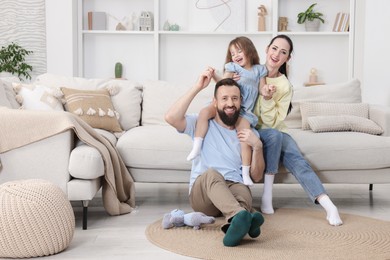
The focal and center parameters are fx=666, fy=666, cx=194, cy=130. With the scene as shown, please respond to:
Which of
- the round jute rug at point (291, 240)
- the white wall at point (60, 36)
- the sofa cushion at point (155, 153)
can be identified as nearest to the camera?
the round jute rug at point (291, 240)

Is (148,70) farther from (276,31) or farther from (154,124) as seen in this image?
(154,124)

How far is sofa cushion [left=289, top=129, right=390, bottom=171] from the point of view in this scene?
389 cm

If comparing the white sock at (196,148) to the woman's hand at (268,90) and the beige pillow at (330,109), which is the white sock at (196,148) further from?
the beige pillow at (330,109)

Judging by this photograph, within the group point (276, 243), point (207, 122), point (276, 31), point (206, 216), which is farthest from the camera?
point (276, 31)

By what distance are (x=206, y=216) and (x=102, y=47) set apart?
405cm

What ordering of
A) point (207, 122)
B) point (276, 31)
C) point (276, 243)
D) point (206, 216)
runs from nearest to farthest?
1. point (276, 243)
2. point (206, 216)
3. point (207, 122)
4. point (276, 31)

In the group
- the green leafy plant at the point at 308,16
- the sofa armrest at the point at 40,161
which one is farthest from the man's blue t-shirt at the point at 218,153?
the green leafy plant at the point at 308,16

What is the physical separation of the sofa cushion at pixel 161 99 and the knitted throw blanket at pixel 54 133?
3.00ft

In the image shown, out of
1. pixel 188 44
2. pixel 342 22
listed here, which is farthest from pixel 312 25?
pixel 188 44

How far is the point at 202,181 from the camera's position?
136 inches

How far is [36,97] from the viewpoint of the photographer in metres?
4.19

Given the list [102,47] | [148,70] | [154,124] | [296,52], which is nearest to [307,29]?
[296,52]

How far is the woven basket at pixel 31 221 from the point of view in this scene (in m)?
2.78

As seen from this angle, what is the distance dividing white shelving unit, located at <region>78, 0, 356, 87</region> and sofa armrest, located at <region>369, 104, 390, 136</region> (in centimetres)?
247
